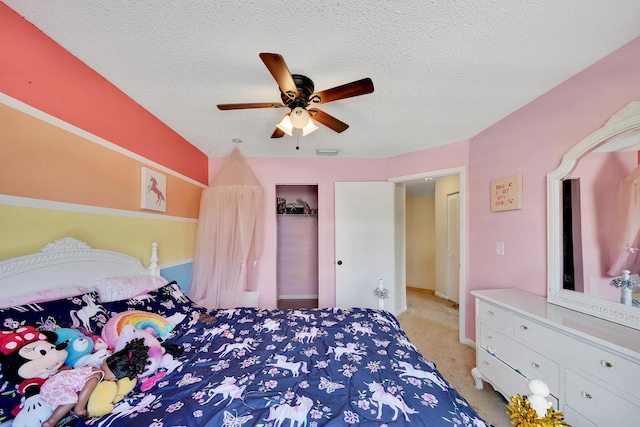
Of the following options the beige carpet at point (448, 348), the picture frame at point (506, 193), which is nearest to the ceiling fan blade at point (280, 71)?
the picture frame at point (506, 193)

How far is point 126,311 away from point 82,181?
35.5 inches

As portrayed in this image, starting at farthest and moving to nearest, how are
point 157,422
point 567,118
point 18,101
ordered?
point 567,118
point 18,101
point 157,422

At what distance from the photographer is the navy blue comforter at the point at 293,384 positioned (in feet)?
2.87

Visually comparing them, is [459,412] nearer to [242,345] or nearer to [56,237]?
[242,345]

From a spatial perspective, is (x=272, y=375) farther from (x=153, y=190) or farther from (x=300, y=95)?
(x=153, y=190)

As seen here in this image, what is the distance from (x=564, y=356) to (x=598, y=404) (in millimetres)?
214

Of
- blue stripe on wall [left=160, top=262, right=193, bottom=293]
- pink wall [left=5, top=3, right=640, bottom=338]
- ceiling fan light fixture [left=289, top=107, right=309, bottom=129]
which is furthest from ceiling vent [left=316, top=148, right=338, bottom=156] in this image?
blue stripe on wall [left=160, top=262, right=193, bottom=293]

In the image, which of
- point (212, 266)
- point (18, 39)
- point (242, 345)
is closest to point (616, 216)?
point (242, 345)

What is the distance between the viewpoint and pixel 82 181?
152cm

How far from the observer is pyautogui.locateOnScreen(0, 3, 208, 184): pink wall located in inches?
46.4

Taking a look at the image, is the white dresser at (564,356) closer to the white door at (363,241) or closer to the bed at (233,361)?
the bed at (233,361)

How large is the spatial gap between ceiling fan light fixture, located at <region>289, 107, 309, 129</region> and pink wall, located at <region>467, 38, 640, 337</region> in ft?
6.27

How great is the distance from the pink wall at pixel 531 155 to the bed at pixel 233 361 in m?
1.31

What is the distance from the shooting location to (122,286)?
5.10ft
